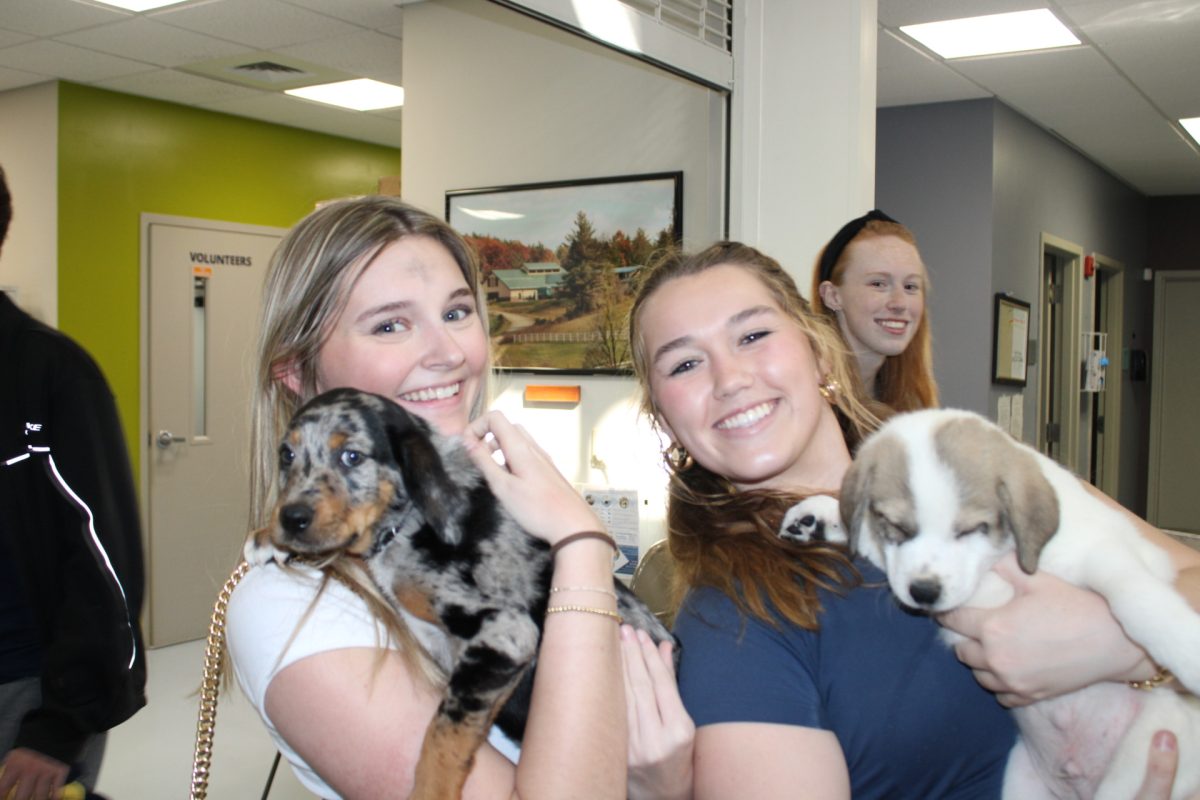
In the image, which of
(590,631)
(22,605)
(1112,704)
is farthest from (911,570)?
(22,605)

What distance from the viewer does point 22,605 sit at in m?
1.99

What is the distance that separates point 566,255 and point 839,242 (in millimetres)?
1404

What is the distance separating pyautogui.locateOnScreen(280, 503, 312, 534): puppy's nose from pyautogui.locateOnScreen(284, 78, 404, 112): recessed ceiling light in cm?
525

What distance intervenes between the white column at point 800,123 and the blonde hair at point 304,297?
241 centimetres

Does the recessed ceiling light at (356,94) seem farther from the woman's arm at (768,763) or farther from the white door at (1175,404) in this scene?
the white door at (1175,404)

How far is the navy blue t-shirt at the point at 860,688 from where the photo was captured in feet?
4.27

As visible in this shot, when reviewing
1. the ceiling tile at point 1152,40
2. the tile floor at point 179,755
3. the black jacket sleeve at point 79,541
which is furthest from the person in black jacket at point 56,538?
the ceiling tile at point 1152,40

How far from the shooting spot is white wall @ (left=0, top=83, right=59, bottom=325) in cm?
582

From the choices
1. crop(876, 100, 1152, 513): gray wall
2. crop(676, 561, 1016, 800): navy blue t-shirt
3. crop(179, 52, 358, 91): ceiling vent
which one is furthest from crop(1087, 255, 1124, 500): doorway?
crop(676, 561, 1016, 800): navy blue t-shirt

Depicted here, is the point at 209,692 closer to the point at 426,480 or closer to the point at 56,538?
the point at 426,480

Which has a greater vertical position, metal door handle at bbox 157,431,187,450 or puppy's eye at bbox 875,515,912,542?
puppy's eye at bbox 875,515,912,542

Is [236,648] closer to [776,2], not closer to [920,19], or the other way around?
[776,2]

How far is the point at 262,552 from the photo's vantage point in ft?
3.98

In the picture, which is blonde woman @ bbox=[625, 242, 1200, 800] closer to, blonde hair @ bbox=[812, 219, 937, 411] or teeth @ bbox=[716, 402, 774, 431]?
teeth @ bbox=[716, 402, 774, 431]
